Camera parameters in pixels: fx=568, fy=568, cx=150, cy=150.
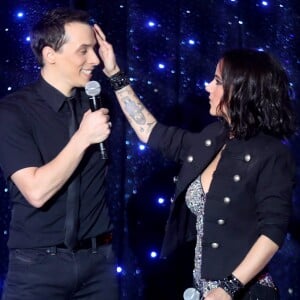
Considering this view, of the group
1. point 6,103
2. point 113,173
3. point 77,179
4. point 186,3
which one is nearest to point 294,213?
point 113,173

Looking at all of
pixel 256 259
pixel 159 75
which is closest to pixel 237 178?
pixel 256 259

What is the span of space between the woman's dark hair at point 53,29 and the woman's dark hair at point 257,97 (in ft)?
1.80

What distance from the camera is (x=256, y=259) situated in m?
1.59

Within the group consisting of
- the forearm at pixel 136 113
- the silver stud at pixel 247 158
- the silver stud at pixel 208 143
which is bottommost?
the silver stud at pixel 247 158

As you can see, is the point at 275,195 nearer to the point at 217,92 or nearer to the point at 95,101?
the point at 217,92

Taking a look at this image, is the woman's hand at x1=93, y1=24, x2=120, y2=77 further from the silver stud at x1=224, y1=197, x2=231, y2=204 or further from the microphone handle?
the silver stud at x1=224, y1=197, x2=231, y2=204

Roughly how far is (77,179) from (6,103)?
0.32 meters

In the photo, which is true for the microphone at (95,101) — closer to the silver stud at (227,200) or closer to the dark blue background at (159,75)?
the silver stud at (227,200)

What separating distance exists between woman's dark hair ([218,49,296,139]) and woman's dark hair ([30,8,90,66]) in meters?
0.55

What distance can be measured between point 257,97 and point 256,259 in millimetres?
477

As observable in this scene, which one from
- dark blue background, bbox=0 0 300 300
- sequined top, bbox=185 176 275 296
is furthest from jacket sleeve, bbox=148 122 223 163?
dark blue background, bbox=0 0 300 300

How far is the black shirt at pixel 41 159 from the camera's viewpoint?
170 centimetres

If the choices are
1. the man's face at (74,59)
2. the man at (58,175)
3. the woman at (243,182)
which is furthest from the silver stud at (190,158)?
the man's face at (74,59)

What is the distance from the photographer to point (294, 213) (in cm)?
282
